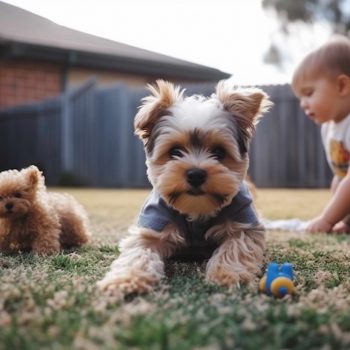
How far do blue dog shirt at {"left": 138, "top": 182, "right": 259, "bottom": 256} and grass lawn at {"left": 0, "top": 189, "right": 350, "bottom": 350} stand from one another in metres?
0.19

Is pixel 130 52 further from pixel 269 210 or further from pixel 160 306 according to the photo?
pixel 160 306

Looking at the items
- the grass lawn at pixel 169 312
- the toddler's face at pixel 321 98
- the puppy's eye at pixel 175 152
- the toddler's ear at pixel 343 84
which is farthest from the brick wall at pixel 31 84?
the grass lawn at pixel 169 312

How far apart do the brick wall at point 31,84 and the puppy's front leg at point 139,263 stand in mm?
13375

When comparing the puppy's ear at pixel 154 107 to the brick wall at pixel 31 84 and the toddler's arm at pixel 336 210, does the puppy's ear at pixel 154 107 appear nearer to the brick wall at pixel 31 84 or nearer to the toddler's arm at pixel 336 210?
the toddler's arm at pixel 336 210

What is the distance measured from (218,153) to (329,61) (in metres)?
2.59

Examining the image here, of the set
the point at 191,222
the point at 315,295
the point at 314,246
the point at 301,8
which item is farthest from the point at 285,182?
the point at 301,8

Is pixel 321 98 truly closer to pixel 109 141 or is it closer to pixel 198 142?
pixel 198 142

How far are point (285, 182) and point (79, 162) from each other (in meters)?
6.16

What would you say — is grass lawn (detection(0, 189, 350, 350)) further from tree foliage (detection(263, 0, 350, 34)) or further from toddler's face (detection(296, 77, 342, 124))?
tree foliage (detection(263, 0, 350, 34))

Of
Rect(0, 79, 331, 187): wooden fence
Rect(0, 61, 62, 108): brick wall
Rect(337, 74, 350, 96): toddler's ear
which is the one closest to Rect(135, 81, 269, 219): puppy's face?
Rect(337, 74, 350, 96): toddler's ear

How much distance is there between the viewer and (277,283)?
2344 mm

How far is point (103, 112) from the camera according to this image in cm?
1541

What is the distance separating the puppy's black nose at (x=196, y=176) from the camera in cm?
301

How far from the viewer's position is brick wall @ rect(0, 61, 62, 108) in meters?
16.4
